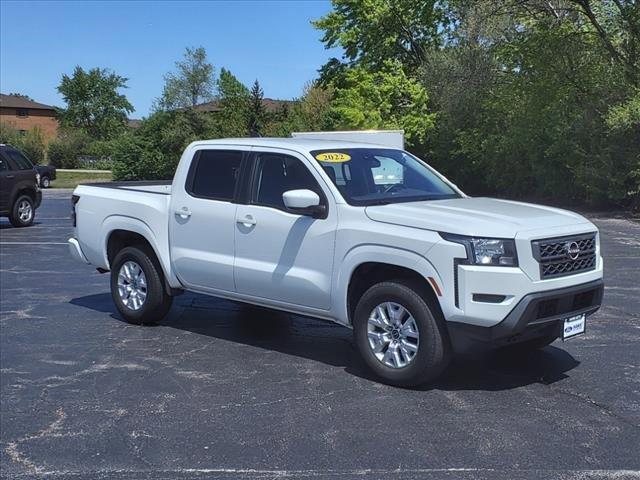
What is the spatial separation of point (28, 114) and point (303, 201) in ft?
Result: 317

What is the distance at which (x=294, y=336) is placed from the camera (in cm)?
731

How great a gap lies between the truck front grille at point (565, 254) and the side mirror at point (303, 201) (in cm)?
174

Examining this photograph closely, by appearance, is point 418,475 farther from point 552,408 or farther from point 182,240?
point 182,240

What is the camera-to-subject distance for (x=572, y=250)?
17.6ft

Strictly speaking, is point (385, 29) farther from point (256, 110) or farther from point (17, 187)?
point (17, 187)

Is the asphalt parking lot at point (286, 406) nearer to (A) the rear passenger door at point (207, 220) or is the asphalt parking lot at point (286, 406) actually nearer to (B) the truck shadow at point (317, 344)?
(B) the truck shadow at point (317, 344)

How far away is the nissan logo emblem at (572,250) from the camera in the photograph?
532cm

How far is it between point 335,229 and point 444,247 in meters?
1.04

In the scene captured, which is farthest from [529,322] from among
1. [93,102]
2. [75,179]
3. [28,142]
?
[93,102]

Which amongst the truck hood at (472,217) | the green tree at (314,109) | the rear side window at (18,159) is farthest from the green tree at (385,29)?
the truck hood at (472,217)

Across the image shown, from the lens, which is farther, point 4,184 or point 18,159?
point 18,159

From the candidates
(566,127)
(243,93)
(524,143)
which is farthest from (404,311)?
(243,93)

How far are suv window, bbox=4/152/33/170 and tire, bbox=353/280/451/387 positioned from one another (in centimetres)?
1465

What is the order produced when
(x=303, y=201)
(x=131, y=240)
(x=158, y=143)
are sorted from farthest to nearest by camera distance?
(x=158, y=143) < (x=131, y=240) < (x=303, y=201)
